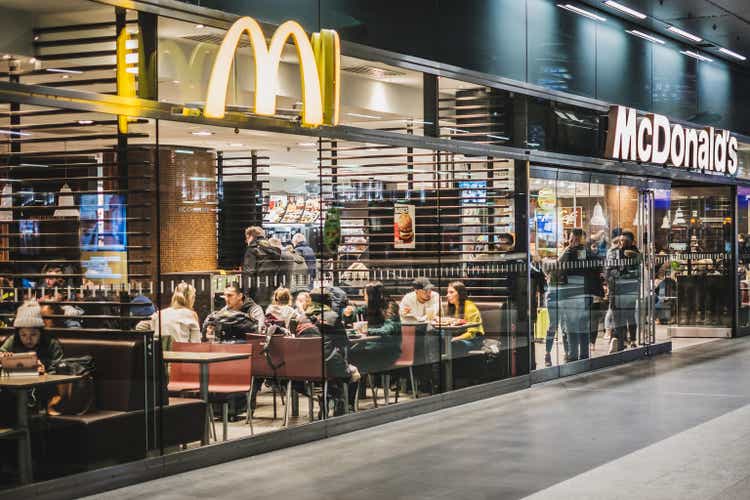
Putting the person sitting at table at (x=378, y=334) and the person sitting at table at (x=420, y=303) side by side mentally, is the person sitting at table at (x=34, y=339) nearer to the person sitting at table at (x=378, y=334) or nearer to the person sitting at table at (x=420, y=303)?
the person sitting at table at (x=378, y=334)

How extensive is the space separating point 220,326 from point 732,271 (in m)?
13.2

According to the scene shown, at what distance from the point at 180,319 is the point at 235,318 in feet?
3.48

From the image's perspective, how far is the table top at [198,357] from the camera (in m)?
8.62

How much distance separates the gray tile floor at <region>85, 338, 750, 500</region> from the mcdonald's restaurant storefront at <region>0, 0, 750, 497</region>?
1.42 ft

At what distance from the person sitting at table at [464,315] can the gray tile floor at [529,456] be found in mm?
660

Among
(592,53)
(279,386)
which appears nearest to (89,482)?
(279,386)

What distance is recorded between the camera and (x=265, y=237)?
10.2 metres

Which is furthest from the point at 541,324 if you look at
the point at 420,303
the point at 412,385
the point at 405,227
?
the point at 405,227

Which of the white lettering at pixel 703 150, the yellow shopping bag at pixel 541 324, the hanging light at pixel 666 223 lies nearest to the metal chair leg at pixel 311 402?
the yellow shopping bag at pixel 541 324

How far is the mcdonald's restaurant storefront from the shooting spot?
7.75m

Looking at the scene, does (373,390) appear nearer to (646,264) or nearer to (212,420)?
(212,420)

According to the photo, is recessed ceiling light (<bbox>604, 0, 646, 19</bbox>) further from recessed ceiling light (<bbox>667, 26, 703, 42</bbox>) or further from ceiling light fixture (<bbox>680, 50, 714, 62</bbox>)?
ceiling light fixture (<bbox>680, 50, 714, 62</bbox>)

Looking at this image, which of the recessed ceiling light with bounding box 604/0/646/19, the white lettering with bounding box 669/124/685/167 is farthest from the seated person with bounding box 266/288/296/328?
the white lettering with bounding box 669/124/685/167

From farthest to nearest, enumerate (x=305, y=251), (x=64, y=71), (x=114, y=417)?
(x=305, y=251) → (x=114, y=417) → (x=64, y=71)
